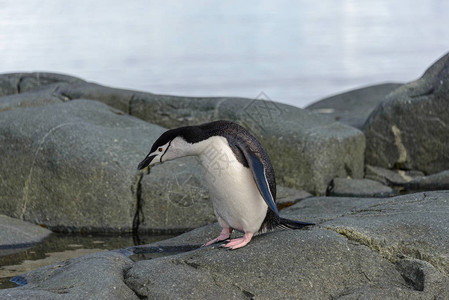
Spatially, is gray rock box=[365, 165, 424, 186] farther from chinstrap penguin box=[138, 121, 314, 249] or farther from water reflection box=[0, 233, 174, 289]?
chinstrap penguin box=[138, 121, 314, 249]

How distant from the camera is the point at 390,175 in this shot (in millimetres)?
9188

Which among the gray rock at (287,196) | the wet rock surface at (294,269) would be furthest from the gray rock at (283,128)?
the wet rock surface at (294,269)

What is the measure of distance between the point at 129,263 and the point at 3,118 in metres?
4.01

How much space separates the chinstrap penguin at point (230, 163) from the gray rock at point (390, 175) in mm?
4824

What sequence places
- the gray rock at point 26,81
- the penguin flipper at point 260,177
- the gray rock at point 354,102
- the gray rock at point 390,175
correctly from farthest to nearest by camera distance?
the gray rock at point 354,102
the gray rock at point 26,81
the gray rock at point 390,175
the penguin flipper at point 260,177

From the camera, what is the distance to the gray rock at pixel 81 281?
4.00 metres

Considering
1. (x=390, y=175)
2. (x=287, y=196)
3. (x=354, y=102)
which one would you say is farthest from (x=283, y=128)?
(x=354, y=102)

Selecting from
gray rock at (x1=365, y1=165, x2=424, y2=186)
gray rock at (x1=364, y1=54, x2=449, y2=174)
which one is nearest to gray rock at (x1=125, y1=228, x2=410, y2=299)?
gray rock at (x1=365, y1=165, x2=424, y2=186)

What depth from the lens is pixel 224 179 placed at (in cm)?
436

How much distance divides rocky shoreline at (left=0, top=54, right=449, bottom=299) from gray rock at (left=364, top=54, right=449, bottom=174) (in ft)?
0.05

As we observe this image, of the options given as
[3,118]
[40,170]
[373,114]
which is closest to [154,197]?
[40,170]

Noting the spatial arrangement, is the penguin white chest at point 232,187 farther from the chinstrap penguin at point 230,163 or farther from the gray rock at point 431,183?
the gray rock at point 431,183

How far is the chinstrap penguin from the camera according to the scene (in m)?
4.33

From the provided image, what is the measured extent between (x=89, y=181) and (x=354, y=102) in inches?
324
